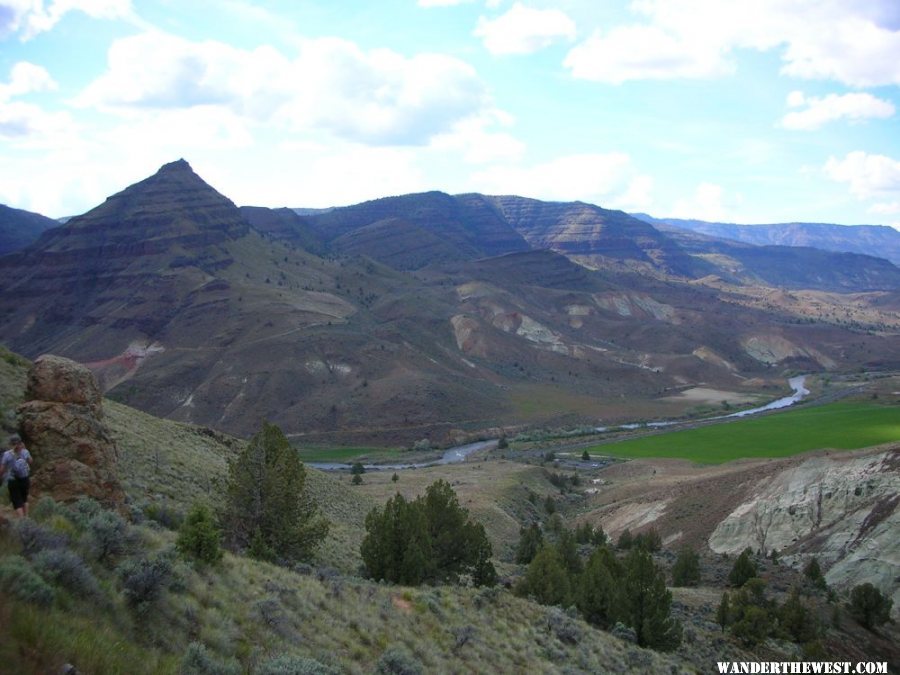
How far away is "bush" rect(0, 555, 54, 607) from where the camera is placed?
7.25 metres

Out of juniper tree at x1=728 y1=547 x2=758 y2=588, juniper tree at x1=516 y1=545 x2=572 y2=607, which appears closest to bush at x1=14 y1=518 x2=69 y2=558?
juniper tree at x1=516 y1=545 x2=572 y2=607

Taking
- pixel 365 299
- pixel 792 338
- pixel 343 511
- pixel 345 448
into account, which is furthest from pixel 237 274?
pixel 792 338

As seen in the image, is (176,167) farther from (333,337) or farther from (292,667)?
(292,667)

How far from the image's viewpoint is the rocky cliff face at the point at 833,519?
32.3m

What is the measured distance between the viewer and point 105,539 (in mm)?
9906

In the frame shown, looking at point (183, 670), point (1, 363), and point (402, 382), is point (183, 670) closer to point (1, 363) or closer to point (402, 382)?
point (1, 363)

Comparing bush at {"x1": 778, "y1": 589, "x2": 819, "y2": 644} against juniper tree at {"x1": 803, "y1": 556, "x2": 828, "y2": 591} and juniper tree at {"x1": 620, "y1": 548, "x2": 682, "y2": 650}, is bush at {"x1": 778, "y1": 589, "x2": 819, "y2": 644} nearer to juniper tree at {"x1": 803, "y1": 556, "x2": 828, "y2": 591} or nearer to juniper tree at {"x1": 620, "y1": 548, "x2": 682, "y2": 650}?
juniper tree at {"x1": 620, "y1": 548, "x2": 682, "y2": 650}

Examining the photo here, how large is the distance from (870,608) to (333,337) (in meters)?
101

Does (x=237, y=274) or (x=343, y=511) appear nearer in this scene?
(x=343, y=511)

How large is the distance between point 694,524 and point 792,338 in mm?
148063

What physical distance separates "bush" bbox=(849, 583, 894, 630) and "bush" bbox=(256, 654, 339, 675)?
26.1 meters

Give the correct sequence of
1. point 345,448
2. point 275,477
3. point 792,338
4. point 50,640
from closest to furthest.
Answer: point 50,640
point 275,477
point 345,448
point 792,338

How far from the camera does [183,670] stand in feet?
25.7

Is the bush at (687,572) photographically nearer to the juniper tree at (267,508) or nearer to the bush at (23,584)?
the juniper tree at (267,508)
